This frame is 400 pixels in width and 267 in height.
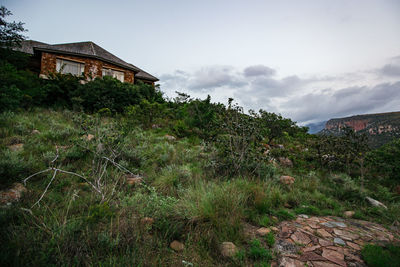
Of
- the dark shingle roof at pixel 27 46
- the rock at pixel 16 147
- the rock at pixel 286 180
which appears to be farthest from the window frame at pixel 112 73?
the rock at pixel 286 180

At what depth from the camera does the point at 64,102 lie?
360 inches

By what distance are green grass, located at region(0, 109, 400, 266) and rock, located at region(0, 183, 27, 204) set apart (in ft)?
0.35

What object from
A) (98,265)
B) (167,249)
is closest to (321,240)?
(167,249)

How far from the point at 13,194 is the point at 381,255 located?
445cm

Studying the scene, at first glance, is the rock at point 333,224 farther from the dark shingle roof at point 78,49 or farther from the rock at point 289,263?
the dark shingle roof at point 78,49

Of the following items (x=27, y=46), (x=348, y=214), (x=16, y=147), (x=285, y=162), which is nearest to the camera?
(x=348, y=214)

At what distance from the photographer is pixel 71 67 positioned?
12766 millimetres

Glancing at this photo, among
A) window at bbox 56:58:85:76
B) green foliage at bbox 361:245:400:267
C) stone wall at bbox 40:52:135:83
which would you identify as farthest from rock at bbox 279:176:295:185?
window at bbox 56:58:85:76

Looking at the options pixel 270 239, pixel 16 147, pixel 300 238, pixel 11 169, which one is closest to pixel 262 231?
pixel 270 239

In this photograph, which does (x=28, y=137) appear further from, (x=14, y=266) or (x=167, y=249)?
(x=167, y=249)

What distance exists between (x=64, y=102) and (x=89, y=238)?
10.3 metres

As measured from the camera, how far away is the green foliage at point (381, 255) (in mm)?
1645

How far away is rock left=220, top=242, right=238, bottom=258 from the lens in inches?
68.8

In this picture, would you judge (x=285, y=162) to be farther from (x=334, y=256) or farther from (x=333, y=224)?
(x=334, y=256)
